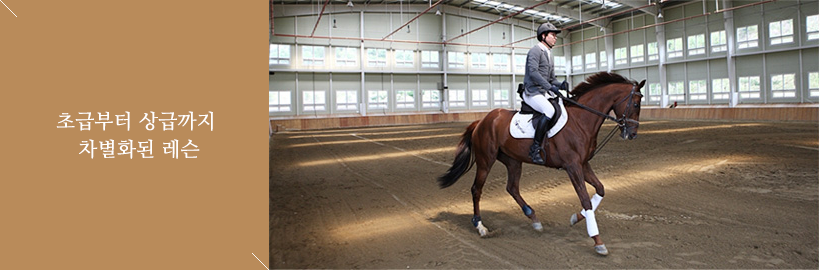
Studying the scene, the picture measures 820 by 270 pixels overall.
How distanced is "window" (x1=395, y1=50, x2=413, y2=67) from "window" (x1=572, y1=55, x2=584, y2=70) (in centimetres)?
1245

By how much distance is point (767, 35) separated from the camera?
73.3 feet

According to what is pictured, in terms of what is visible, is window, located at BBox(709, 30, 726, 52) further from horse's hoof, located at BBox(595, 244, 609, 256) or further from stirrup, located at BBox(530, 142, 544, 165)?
horse's hoof, located at BBox(595, 244, 609, 256)

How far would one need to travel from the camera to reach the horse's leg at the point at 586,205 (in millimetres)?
3641

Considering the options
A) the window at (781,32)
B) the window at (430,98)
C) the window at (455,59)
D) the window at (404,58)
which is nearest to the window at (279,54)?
the window at (404,58)

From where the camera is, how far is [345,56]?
27.5 metres

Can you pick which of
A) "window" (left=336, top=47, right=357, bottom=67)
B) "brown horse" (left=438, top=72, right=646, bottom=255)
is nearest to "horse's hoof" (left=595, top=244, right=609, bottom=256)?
"brown horse" (left=438, top=72, right=646, bottom=255)

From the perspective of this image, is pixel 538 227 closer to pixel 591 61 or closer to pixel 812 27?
pixel 812 27

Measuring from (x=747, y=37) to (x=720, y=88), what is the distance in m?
2.80

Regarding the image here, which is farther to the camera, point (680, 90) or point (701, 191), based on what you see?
point (680, 90)

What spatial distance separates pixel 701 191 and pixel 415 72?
23955 millimetres

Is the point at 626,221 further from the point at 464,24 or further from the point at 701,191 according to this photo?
the point at 464,24

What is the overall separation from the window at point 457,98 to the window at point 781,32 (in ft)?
54.0

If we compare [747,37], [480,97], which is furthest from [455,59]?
[747,37]
